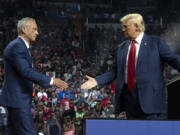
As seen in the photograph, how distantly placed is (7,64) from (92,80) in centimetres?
62

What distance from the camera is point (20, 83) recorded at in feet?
8.43

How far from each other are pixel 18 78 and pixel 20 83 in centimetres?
4

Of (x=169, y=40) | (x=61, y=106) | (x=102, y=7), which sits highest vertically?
(x=102, y=7)

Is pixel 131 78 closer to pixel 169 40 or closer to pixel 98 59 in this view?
pixel 98 59

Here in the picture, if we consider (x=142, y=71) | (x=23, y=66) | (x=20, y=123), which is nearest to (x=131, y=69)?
(x=142, y=71)

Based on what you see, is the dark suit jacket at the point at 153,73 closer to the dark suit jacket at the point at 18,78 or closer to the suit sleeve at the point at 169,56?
the suit sleeve at the point at 169,56

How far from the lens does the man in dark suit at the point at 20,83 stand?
2.50 m

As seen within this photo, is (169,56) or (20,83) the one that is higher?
(169,56)

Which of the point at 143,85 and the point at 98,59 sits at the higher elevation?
the point at 143,85

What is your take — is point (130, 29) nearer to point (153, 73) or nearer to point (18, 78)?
point (153, 73)

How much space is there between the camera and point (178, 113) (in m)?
2.85

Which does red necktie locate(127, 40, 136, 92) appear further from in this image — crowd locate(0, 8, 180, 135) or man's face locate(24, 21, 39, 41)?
crowd locate(0, 8, 180, 135)

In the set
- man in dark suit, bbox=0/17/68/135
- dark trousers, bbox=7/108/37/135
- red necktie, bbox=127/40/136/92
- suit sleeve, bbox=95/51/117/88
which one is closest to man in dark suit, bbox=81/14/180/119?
red necktie, bbox=127/40/136/92

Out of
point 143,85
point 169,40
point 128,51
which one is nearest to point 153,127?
point 143,85
